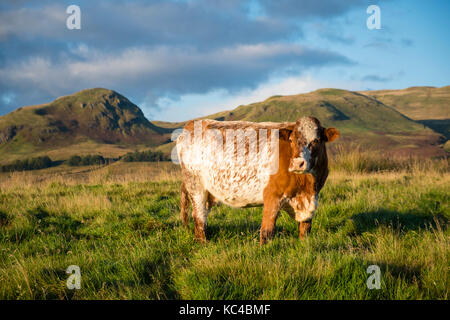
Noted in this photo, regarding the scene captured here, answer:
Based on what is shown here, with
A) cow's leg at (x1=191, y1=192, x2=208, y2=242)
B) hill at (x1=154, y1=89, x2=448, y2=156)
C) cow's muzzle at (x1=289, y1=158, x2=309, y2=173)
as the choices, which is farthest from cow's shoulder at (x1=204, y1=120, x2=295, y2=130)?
hill at (x1=154, y1=89, x2=448, y2=156)

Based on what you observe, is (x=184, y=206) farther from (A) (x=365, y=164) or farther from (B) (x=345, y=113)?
(B) (x=345, y=113)

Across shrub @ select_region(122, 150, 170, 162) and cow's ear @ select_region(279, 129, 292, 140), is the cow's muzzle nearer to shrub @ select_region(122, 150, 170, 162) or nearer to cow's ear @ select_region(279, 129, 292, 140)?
cow's ear @ select_region(279, 129, 292, 140)

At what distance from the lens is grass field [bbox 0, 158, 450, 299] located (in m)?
3.49

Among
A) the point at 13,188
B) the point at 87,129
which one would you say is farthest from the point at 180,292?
the point at 87,129

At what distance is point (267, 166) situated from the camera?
507cm

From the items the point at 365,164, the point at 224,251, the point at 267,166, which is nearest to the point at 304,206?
the point at 267,166

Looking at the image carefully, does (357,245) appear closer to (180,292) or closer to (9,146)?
(180,292)

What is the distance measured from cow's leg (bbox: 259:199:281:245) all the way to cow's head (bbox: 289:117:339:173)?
0.76 metres

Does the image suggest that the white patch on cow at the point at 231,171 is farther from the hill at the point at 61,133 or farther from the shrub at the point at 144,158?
the hill at the point at 61,133

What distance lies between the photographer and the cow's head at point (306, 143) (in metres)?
4.52

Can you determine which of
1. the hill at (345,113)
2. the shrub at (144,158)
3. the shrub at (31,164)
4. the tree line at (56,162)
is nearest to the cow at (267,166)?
the shrub at (144,158)
